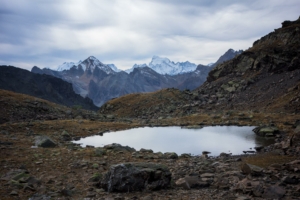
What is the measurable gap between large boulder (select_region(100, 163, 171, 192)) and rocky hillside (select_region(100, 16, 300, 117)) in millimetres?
40606

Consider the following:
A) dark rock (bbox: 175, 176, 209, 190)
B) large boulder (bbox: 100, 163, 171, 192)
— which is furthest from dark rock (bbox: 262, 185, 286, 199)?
large boulder (bbox: 100, 163, 171, 192)

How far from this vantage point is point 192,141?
93.8ft

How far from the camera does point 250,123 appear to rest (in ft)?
123

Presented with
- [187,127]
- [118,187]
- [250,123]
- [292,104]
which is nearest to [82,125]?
[187,127]

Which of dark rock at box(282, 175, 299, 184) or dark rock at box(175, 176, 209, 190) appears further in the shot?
dark rock at box(175, 176, 209, 190)

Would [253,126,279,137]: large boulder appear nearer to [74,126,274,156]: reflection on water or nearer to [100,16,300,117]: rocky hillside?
[74,126,274,156]: reflection on water

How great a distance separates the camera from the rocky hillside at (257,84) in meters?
56.7

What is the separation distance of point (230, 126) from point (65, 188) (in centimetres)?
3037

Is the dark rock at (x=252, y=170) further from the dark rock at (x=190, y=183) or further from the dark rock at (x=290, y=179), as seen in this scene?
the dark rock at (x=190, y=183)

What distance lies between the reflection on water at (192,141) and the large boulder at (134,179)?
10.9 m

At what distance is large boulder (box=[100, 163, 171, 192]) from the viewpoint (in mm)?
11852

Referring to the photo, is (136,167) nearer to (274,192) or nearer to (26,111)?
(274,192)

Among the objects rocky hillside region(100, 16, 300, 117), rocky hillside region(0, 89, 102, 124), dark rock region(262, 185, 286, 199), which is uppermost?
rocky hillside region(100, 16, 300, 117)

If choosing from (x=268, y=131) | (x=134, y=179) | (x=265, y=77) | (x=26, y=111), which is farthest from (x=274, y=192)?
(x=265, y=77)
